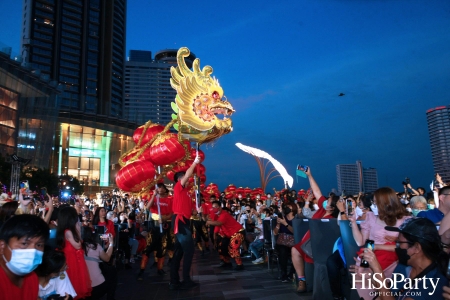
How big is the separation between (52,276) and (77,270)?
78 cm

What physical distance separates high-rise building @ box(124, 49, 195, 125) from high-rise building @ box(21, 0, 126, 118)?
155 ft

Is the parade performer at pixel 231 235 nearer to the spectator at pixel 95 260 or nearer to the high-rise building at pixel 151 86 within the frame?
the spectator at pixel 95 260

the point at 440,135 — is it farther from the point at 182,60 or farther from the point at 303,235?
the point at 303,235

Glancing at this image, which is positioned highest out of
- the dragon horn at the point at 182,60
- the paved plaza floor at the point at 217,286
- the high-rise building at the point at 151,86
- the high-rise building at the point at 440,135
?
the high-rise building at the point at 151,86

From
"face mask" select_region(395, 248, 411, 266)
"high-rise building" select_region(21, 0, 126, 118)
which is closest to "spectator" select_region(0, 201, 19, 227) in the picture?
"face mask" select_region(395, 248, 411, 266)

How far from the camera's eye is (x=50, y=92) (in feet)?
136

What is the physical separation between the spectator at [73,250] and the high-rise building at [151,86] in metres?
127

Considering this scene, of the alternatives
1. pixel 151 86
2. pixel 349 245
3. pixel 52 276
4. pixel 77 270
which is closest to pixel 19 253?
pixel 52 276

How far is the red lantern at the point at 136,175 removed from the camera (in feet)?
30.9

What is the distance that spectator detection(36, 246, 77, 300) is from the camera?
9.48ft

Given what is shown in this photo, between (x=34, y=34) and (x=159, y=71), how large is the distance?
63667 mm

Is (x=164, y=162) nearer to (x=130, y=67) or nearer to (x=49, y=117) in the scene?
(x=49, y=117)

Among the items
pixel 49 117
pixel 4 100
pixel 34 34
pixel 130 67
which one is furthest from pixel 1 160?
pixel 130 67

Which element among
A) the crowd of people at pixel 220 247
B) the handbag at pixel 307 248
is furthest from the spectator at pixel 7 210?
the handbag at pixel 307 248
